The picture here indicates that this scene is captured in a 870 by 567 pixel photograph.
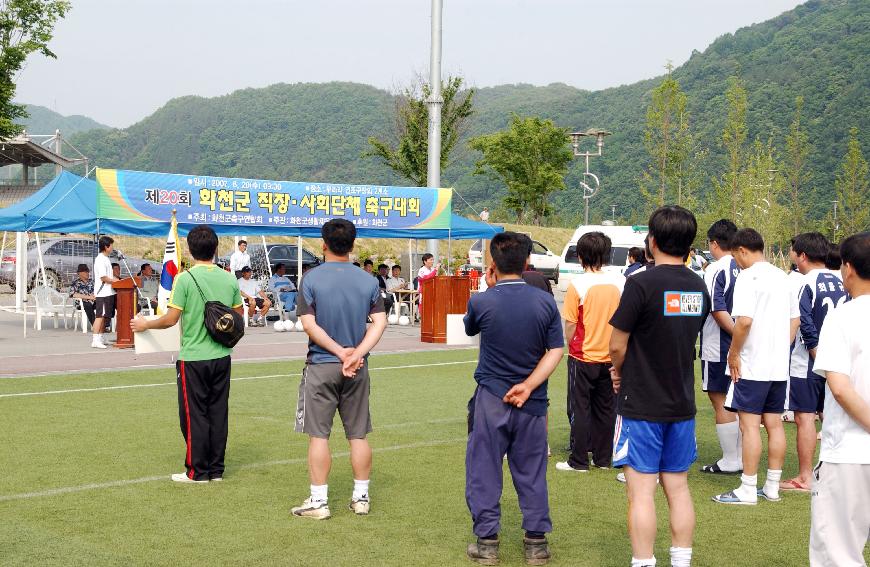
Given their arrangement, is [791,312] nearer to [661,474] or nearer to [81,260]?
[661,474]

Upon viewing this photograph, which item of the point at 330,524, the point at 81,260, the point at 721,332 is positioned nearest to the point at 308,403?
the point at 330,524

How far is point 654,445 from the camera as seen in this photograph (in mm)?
4793

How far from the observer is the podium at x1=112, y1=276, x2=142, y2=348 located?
16.6 m

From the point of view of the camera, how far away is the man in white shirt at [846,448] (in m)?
3.88

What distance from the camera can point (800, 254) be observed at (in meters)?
7.62

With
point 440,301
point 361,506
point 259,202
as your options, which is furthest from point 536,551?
point 259,202

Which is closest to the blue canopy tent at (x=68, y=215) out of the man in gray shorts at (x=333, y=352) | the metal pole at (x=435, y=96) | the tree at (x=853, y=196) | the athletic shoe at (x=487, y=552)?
the metal pole at (x=435, y=96)

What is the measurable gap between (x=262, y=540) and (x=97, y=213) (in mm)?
13071

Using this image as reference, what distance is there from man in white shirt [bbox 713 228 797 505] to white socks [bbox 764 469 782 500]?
0.32 feet

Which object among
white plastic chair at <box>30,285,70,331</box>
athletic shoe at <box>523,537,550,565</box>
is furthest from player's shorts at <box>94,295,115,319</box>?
athletic shoe at <box>523,537,550,565</box>

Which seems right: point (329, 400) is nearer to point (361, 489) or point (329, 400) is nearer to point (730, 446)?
point (361, 489)

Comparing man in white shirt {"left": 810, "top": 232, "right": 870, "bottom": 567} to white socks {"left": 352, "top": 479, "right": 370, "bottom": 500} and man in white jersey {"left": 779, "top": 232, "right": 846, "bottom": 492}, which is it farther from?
man in white jersey {"left": 779, "top": 232, "right": 846, "bottom": 492}

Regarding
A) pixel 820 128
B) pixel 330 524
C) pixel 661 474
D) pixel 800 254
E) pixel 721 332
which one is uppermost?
pixel 820 128

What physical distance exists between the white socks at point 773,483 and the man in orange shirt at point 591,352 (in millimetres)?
1340
